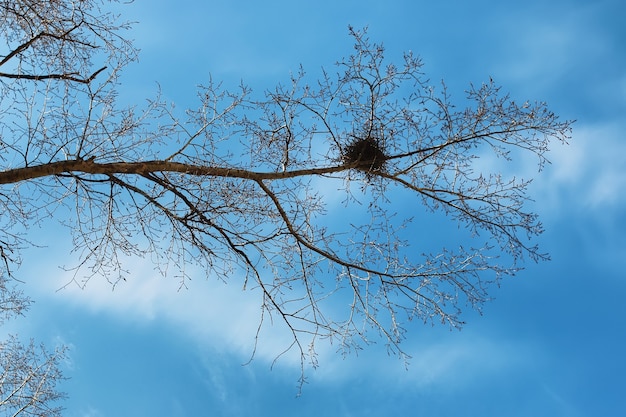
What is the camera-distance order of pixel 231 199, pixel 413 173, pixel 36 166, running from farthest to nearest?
1. pixel 413 173
2. pixel 231 199
3. pixel 36 166

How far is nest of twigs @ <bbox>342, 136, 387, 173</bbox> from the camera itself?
6.17 metres

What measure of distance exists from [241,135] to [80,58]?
5.85ft

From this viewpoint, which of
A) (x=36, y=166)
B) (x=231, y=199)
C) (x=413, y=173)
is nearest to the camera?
(x=36, y=166)

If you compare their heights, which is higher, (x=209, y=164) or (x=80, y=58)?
(x=80, y=58)

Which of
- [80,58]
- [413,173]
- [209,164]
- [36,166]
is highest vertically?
[80,58]

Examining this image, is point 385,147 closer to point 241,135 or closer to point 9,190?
point 241,135

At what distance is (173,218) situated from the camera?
6051 millimetres

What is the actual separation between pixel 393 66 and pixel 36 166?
3435mm

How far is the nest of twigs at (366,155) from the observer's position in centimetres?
617

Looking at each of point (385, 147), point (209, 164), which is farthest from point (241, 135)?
point (385, 147)

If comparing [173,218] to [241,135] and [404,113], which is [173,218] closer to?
[241,135]

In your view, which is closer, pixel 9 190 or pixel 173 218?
pixel 9 190

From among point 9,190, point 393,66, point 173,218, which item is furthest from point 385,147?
point 9,190

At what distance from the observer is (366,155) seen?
244 inches
